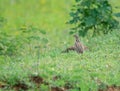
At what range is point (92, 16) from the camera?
1238 centimetres

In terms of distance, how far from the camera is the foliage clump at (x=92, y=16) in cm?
1234

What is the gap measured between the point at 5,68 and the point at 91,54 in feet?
6.39

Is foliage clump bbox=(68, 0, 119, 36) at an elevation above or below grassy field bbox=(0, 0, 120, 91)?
above

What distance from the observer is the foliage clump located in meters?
12.3

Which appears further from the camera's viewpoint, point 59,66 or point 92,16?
point 92,16

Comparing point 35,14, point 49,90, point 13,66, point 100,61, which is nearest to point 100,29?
point 100,61

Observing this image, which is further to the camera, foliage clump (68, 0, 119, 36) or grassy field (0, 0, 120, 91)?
foliage clump (68, 0, 119, 36)

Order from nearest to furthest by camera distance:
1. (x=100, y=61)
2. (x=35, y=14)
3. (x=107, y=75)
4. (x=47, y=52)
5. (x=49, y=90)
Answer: (x=49, y=90)
(x=107, y=75)
(x=100, y=61)
(x=47, y=52)
(x=35, y=14)

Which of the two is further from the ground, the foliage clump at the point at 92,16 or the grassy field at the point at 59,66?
the foliage clump at the point at 92,16

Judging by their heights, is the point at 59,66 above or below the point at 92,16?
below

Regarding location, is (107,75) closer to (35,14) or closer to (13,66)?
(13,66)

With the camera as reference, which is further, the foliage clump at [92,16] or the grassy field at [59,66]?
the foliage clump at [92,16]

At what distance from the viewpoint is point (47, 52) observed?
11016mm

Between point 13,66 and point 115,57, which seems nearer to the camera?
point 13,66
